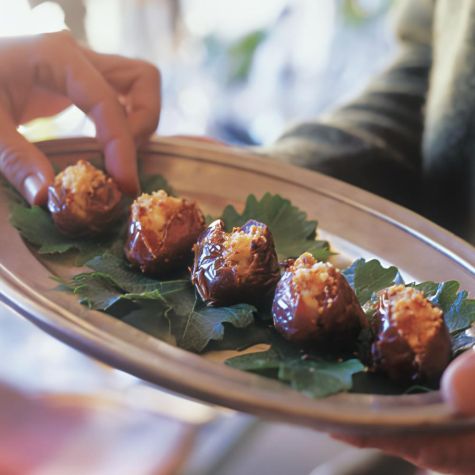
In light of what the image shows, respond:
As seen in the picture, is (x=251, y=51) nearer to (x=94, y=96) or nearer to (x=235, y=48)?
(x=235, y=48)

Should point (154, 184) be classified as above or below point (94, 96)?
below

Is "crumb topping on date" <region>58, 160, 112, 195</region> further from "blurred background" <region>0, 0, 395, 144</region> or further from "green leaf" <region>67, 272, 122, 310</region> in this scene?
"blurred background" <region>0, 0, 395, 144</region>

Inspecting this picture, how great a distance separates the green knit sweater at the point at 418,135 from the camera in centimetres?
138

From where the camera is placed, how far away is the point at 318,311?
0.74 metres

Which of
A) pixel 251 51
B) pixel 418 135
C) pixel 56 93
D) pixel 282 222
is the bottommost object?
pixel 251 51

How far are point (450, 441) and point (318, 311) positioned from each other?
186 mm

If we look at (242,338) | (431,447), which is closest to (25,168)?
(242,338)

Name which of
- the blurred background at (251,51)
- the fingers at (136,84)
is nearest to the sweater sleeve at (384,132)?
the fingers at (136,84)

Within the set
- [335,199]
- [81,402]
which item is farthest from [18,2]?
[335,199]

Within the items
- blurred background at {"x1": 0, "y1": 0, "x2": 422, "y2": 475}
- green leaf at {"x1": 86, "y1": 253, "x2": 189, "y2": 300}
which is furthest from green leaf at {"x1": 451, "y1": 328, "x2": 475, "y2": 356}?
blurred background at {"x1": 0, "y1": 0, "x2": 422, "y2": 475}

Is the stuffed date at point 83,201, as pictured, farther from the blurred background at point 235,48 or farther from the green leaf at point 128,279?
the blurred background at point 235,48

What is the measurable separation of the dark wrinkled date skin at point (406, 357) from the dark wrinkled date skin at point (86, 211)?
429 mm

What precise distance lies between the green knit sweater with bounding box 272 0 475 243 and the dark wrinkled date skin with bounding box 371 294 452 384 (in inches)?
25.6

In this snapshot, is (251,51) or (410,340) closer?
(410,340)
